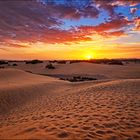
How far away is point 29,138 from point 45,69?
35.1 meters

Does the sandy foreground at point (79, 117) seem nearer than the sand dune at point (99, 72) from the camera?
Yes

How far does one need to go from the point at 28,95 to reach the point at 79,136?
914 centimetres

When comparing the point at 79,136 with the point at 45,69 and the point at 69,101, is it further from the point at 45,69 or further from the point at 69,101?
the point at 45,69

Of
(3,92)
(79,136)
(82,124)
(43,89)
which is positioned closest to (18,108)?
(3,92)

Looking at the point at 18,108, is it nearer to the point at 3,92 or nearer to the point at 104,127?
the point at 3,92

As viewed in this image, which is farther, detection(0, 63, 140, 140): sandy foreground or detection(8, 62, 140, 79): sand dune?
detection(8, 62, 140, 79): sand dune

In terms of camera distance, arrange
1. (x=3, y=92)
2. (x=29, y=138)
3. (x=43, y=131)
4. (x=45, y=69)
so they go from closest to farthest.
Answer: (x=29, y=138) → (x=43, y=131) → (x=3, y=92) → (x=45, y=69)

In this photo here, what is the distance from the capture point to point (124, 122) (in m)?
7.71

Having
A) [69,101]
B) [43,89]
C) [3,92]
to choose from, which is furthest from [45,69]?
[69,101]

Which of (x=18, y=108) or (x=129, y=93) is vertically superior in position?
(x=129, y=93)

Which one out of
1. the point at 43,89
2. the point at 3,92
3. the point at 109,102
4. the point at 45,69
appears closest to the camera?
the point at 109,102

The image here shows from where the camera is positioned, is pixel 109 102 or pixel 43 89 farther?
pixel 43 89

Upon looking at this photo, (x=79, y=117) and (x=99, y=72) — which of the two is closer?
(x=79, y=117)

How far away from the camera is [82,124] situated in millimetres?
7574
